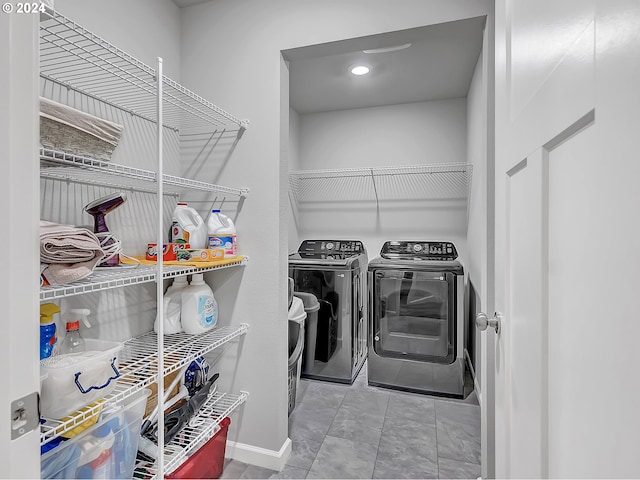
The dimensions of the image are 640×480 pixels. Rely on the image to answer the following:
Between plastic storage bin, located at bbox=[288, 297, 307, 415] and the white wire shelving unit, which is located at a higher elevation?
the white wire shelving unit

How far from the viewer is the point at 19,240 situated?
56 cm

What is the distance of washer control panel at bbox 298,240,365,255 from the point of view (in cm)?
337

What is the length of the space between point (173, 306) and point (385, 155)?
2492 mm

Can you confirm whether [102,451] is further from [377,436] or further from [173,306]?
[377,436]

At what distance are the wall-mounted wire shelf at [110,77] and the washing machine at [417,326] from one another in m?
1.68

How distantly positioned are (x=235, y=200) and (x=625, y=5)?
1.64 meters

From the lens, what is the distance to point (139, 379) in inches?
49.5

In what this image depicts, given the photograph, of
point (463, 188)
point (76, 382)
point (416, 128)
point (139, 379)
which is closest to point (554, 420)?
point (76, 382)

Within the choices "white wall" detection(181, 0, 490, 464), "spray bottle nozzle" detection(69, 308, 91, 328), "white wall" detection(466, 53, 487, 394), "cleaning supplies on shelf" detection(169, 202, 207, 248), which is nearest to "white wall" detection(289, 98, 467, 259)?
"white wall" detection(466, 53, 487, 394)

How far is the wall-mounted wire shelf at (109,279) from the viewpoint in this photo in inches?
35.4

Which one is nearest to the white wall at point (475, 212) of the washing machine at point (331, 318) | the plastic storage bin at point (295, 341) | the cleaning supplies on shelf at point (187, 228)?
the washing machine at point (331, 318)

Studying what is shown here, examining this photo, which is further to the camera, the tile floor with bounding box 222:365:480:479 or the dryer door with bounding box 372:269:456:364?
the dryer door with bounding box 372:269:456:364

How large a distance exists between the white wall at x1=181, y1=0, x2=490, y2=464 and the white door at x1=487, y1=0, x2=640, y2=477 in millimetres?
1099

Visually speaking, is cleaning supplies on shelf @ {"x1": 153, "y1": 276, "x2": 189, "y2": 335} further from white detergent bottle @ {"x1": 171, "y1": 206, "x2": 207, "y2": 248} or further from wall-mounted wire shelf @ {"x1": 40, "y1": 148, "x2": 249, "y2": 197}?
wall-mounted wire shelf @ {"x1": 40, "y1": 148, "x2": 249, "y2": 197}
